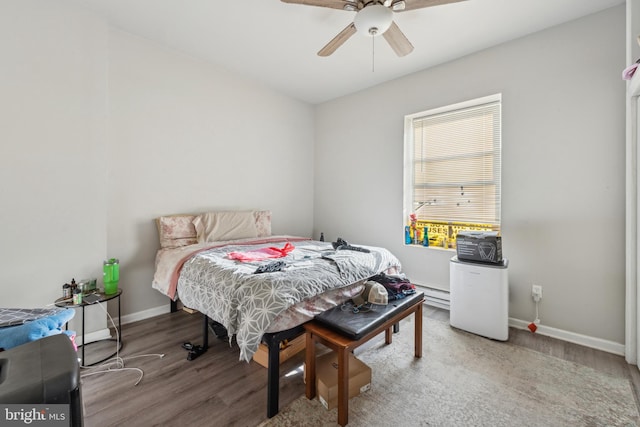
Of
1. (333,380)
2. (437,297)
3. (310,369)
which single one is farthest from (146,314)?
(437,297)

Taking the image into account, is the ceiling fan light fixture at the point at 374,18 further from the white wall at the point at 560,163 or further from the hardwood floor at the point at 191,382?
the hardwood floor at the point at 191,382

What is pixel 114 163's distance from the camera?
2.56 meters

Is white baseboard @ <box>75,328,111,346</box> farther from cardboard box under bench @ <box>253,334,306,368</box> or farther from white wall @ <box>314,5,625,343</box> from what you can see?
white wall @ <box>314,5,625,343</box>

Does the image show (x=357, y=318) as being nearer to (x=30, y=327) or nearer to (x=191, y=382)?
(x=191, y=382)

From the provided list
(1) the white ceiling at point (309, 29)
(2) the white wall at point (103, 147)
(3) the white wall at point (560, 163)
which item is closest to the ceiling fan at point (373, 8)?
(1) the white ceiling at point (309, 29)

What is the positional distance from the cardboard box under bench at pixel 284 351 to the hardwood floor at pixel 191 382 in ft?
0.15

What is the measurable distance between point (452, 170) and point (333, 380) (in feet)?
8.70

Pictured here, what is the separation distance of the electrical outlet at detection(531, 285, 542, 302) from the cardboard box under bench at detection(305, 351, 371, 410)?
1.90 metres

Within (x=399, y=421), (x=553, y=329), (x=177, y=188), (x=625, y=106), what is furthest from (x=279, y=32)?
(x=553, y=329)

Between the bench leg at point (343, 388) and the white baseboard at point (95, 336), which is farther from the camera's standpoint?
the white baseboard at point (95, 336)

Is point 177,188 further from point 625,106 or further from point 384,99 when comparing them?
point 625,106

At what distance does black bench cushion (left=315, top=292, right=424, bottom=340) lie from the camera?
1537 mm

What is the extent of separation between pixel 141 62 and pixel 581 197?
4.34m

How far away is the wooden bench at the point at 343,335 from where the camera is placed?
4.76 ft
